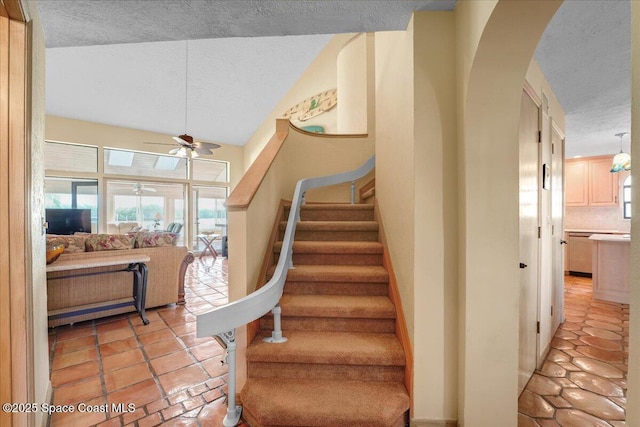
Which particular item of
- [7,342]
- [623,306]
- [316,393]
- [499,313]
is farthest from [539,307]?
[7,342]

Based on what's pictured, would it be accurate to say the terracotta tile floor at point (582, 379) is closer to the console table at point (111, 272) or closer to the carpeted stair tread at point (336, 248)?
the carpeted stair tread at point (336, 248)

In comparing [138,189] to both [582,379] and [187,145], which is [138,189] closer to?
[187,145]

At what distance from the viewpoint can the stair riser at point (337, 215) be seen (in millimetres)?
3199

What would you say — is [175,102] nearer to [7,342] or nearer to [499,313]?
[7,342]

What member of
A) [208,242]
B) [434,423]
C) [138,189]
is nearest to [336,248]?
[434,423]

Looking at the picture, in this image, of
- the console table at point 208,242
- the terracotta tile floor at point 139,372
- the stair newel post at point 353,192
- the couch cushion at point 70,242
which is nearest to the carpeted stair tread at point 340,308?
the terracotta tile floor at point 139,372

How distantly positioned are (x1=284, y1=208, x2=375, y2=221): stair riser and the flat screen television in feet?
14.4

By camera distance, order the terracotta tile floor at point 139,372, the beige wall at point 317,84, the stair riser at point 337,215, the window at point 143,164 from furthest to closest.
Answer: the window at point 143,164
the beige wall at point 317,84
the stair riser at point 337,215
the terracotta tile floor at point 139,372

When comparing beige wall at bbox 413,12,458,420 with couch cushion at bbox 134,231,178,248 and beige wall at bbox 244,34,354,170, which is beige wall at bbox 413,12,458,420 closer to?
couch cushion at bbox 134,231,178,248

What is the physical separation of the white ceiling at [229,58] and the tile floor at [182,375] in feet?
7.77

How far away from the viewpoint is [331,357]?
1686 millimetres

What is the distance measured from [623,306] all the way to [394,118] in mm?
4352

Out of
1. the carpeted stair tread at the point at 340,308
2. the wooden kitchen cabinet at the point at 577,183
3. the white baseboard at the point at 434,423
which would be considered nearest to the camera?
the white baseboard at the point at 434,423

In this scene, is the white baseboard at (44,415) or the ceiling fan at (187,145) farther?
the ceiling fan at (187,145)
